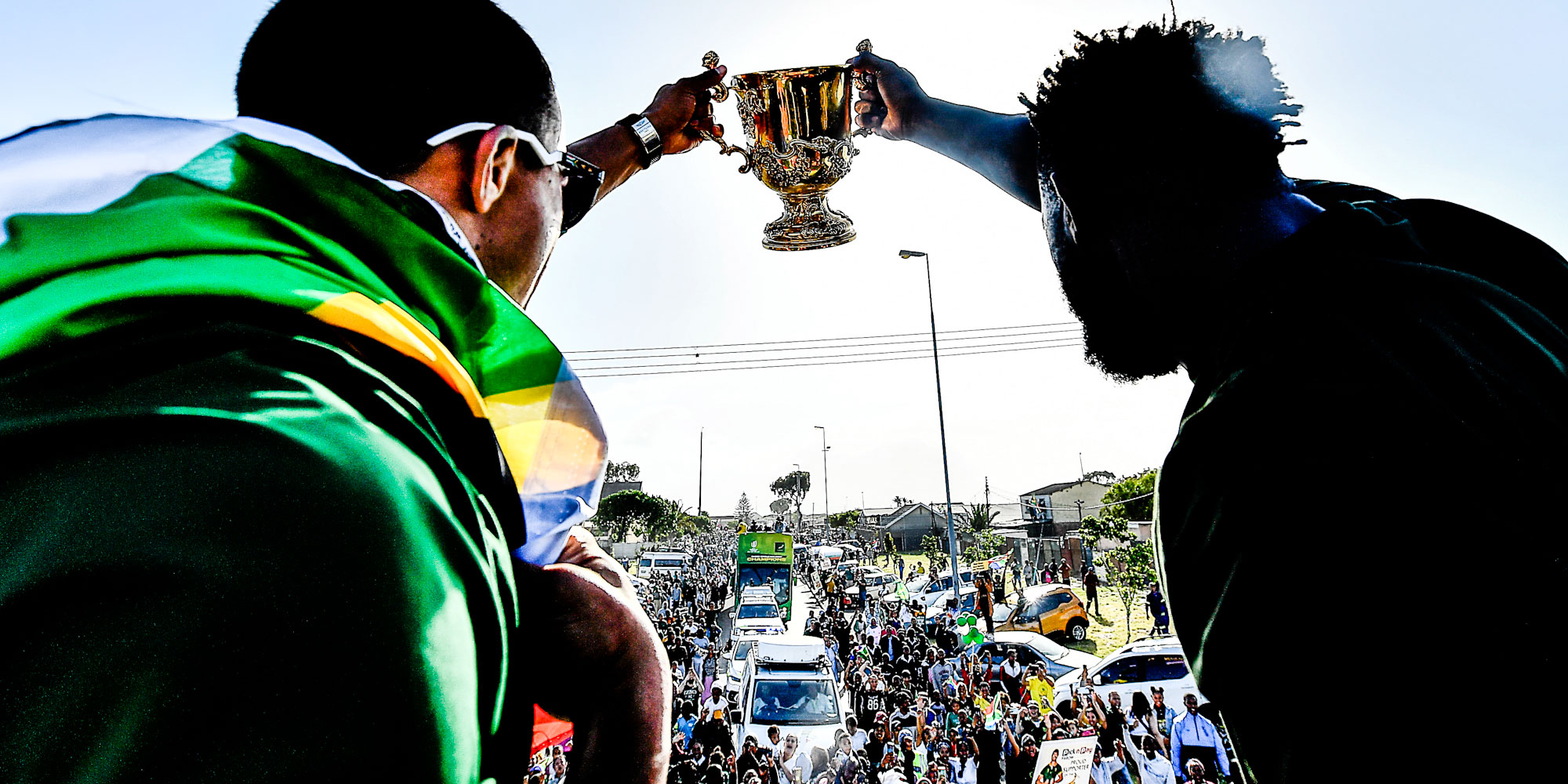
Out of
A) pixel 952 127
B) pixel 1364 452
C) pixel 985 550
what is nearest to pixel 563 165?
pixel 1364 452

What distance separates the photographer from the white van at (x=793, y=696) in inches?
484

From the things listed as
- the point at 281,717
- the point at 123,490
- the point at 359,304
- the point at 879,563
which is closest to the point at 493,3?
the point at 359,304

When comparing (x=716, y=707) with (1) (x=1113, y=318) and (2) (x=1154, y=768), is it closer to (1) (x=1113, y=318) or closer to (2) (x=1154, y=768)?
(2) (x=1154, y=768)

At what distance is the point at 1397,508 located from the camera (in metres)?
0.81

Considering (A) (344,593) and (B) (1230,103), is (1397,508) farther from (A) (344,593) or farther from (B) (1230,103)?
(A) (344,593)

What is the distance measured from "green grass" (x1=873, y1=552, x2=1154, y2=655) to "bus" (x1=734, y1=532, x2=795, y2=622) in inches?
415

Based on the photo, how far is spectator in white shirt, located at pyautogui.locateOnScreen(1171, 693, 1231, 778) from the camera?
10.3m

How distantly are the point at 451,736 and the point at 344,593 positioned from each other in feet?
0.38

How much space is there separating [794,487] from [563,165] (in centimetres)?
12643

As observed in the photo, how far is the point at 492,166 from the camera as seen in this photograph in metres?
1.07

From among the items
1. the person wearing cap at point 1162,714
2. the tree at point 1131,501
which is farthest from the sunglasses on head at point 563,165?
the tree at point 1131,501

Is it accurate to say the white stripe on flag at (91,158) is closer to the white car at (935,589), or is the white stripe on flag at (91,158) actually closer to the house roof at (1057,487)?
the white car at (935,589)

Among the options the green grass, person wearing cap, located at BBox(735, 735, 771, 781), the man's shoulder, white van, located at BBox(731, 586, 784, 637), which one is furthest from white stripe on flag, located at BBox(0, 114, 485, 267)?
the green grass

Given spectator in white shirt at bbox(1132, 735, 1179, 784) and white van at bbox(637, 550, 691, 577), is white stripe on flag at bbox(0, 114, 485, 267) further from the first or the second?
white van at bbox(637, 550, 691, 577)
